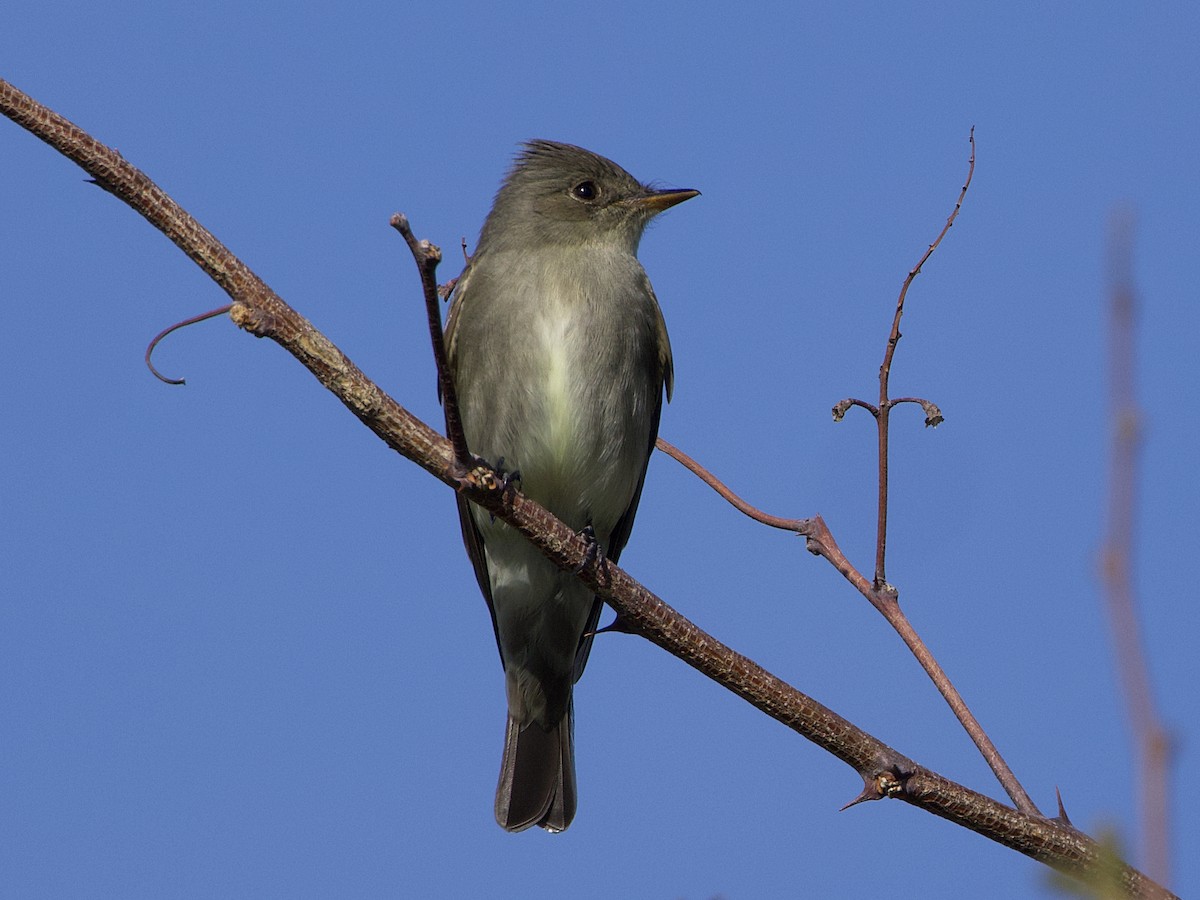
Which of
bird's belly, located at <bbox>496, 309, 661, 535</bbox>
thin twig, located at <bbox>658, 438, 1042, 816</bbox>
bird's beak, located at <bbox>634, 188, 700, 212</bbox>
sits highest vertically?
bird's beak, located at <bbox>634, 188, 700, 212</bbox>

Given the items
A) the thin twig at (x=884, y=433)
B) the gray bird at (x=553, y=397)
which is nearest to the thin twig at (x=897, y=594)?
the thin twig at (x=884, y=433)

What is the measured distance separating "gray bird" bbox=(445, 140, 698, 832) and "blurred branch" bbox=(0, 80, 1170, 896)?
5.88ft

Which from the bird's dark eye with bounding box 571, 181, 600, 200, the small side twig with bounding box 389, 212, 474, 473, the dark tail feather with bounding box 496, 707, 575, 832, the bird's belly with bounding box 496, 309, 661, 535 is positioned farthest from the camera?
the bird's dark eye with bounding box 571, 181, 600, 200

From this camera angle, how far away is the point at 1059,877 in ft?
4.74

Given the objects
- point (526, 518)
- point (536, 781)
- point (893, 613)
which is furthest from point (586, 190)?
point (893, 613)

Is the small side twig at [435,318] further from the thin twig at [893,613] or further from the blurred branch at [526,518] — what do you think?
the thin twig at [893,613]

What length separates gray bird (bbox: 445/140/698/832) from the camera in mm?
6031

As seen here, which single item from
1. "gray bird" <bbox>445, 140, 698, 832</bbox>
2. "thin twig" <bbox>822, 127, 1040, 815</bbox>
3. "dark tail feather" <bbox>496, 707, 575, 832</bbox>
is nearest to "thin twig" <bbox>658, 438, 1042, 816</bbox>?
"thin twig" <bbox>822, 127, 1040, 815</bbox>

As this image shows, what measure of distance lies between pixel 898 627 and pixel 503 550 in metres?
3.37

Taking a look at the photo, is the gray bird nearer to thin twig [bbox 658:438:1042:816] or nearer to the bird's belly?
the bird's belly

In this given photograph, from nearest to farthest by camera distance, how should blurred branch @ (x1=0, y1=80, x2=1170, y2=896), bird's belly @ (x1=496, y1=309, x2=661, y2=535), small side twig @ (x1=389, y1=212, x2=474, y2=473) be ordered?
small side twig @ (x1=389, y1=212, x2=474, y2=473)
blurred branch @ (x1=0, y1=80, x2=1170, y2=896)
bird's belly @ (x1=496, y1=309, x2=661, y2=535)

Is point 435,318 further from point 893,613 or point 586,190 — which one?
point 586,190

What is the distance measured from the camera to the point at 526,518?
13.1 ft

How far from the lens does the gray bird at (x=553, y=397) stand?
6031 mm
